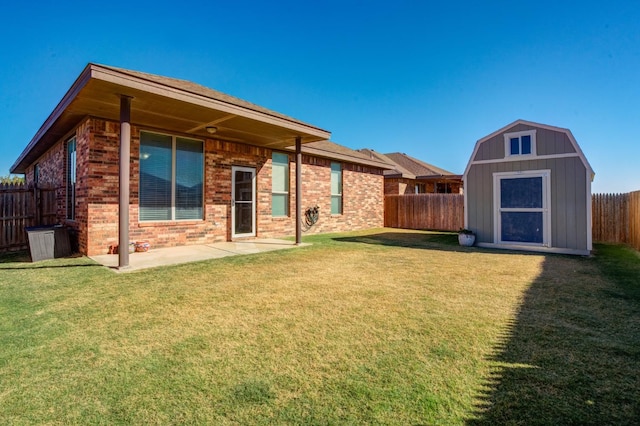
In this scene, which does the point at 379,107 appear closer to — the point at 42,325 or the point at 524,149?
the point at 524,149

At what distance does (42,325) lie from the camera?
304 centimetres

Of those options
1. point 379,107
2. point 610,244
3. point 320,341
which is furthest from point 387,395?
point 379,107

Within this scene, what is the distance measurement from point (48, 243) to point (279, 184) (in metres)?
6.16

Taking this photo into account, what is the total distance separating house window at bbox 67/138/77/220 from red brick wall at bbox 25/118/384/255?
302 mm

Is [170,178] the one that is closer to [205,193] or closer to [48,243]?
[205,193]

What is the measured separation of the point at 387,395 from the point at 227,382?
1.07 m

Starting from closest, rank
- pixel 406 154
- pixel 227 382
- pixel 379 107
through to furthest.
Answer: pixel 227 382 < pixel 379 107 < pixel 406 154

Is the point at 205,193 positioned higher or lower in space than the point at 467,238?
higher

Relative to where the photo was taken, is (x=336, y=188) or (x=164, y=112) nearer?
(x=164, y=112)

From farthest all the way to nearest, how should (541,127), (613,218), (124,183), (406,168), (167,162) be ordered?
(406,168) < (613,218) < (541,127) < (167,162) < (124,183)

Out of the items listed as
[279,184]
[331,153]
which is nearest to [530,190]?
[331,153]

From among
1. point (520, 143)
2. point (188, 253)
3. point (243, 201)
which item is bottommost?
point (188, 253)

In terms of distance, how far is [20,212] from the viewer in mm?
7848

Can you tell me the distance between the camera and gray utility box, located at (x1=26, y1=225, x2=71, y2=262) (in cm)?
614
